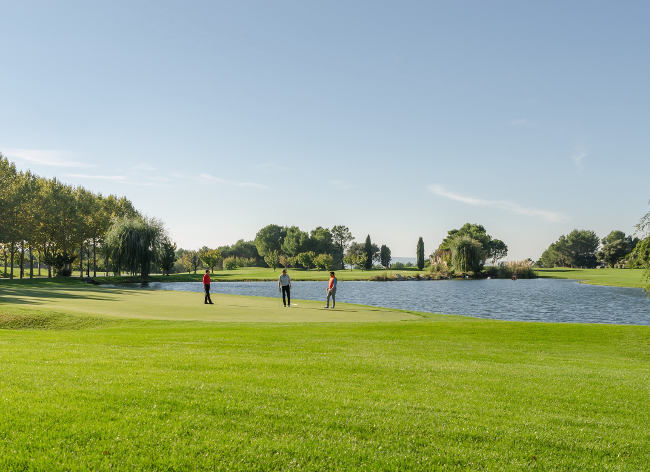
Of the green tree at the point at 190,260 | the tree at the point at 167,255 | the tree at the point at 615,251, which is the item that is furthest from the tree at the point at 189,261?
the tree at the point at 615,251

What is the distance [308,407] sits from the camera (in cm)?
722

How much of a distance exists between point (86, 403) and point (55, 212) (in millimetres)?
74637

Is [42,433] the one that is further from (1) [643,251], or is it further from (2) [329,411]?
(1) [643,251]

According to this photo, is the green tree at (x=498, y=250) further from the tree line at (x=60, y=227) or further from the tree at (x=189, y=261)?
the tree line at (x=60, y=227)

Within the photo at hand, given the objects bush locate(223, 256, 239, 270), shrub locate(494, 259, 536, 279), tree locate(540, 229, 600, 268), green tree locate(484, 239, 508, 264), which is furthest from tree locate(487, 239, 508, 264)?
bush locate(223, 256, 239, 270)

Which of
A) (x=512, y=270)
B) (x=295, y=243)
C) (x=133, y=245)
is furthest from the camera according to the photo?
(x=295, y=243)

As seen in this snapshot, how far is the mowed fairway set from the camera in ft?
18.4

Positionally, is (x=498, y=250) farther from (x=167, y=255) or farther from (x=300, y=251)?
(x=167, y=255)

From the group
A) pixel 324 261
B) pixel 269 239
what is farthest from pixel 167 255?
pixel 269 239

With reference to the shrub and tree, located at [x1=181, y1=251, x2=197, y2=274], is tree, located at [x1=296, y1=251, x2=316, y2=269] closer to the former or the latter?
tree, located at [x1=181, y1=251, x2=197, y2=274]

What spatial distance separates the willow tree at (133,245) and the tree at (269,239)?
3955 inches

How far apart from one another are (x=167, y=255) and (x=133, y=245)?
16.7 m

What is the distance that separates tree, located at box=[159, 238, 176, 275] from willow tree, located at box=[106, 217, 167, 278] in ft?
4.33

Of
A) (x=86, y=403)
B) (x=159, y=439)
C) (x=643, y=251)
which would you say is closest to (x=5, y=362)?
(x=86, y=403)
